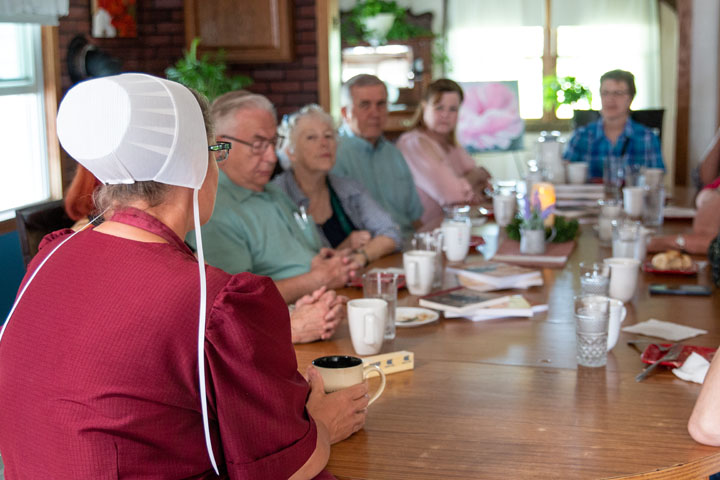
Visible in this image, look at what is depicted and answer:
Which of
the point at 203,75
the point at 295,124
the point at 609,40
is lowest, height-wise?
the point at 295,124

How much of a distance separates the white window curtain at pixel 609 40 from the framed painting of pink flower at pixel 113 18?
16.7 ft

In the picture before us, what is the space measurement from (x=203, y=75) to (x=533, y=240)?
3.05 metres

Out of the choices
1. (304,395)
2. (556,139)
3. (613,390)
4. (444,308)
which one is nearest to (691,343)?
(613,390)

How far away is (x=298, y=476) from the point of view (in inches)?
46.6

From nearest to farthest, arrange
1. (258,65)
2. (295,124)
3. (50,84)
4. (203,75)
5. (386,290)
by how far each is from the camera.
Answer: (386,290) < (295,124) < (50,84) < (203,75) < (258,65)

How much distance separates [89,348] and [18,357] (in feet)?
0.47

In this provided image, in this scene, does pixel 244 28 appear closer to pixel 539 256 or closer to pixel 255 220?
pixel 255 220

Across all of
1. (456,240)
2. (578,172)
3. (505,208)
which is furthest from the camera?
(578,172)

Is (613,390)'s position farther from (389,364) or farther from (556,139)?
(556,139)

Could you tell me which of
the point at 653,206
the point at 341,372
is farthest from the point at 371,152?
the point at 341,372

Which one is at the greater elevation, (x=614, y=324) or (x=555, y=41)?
(x=555, y=41)

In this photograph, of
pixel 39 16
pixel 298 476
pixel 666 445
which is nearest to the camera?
pixel 298 476

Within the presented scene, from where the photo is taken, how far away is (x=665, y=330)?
1.92 m

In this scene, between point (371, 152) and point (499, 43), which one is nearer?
point (371, 152)
